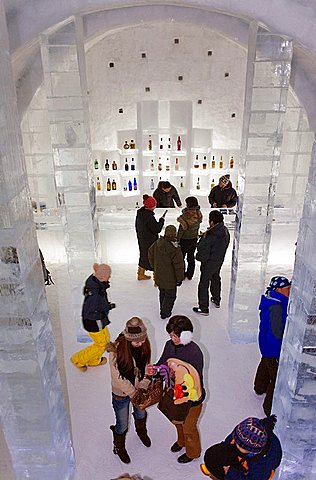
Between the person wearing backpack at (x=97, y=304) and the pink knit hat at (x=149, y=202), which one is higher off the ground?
the pink knit hat at (x=149, y=202)

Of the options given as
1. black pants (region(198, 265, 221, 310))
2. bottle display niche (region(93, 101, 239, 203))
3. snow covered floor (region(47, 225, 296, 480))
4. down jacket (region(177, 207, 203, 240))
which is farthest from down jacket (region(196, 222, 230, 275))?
bottle display niche (region(93, 101, 239, 203))

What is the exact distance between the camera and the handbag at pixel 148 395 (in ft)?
10.8

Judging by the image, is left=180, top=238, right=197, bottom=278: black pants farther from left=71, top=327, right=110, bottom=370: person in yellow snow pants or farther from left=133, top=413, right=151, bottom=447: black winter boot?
left=133, top=413, right=151, bottom=447: black winter boot

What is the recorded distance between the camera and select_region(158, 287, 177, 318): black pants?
5.31 meters

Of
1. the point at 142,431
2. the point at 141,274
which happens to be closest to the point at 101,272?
the point at 142,431

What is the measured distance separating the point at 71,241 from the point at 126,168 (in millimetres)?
4529

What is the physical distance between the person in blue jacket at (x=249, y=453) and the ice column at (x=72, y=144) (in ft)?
9.03

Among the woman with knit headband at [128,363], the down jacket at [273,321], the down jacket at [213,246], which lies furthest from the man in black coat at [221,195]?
the woman with knit headband at [128,363]

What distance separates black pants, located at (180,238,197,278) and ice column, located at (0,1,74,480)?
2.99 m

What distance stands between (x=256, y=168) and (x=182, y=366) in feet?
7.56

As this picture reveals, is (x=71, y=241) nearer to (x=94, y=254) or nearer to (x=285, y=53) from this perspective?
(x=94, y=254)

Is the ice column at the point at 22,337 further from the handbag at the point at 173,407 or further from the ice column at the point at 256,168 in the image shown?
the ice column at the point at 256,168

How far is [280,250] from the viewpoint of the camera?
7.28 metres

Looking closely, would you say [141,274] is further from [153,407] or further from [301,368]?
[301,368]
